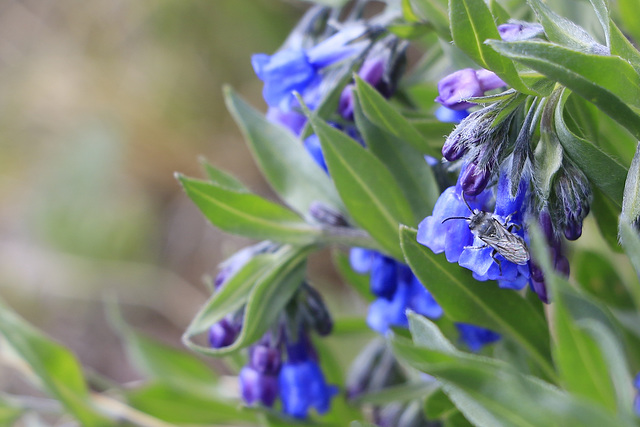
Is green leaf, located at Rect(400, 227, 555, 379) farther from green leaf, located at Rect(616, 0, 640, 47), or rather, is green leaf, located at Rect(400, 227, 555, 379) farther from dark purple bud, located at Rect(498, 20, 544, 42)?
green leaf, located at Rect(616, 0, 640, 47)

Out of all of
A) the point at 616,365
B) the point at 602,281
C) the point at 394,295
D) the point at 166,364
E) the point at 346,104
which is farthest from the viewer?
the point at 166,364

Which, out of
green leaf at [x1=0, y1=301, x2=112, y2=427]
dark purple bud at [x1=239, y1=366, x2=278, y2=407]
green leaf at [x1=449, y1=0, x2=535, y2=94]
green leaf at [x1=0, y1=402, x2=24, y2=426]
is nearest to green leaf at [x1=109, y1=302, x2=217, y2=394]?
green leaf at [x1=0, y1=301, x2=112, y2=427]

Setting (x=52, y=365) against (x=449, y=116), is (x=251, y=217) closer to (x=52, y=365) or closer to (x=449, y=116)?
(x=449, y=116)

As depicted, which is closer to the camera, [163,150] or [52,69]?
[163,150]

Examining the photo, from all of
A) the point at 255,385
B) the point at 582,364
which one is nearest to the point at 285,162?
the point at 255,385

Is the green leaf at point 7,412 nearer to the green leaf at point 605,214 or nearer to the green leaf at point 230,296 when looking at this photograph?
the green leaf at point 230,296

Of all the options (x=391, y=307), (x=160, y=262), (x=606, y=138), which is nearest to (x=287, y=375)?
(x=391, y=307)

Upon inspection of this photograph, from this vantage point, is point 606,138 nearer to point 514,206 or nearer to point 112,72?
point 514,206
